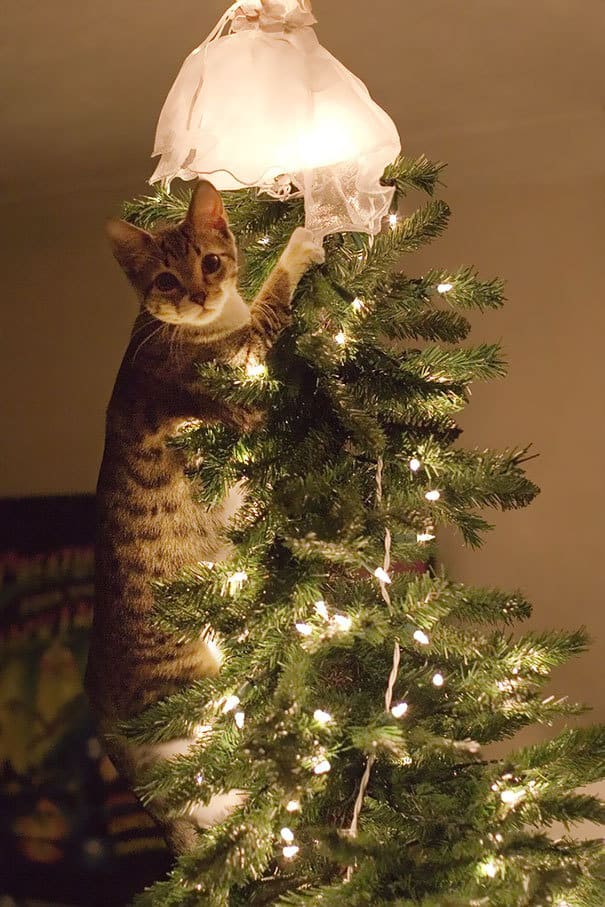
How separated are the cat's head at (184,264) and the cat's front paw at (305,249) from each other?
0.10m

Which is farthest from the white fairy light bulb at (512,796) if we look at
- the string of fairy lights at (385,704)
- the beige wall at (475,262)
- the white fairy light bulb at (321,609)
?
the beige wall at (475,262)

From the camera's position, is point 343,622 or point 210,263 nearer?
point 343,622

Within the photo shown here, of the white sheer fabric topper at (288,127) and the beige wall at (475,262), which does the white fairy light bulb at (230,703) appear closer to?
the white sheer fabric topper at (288,127)

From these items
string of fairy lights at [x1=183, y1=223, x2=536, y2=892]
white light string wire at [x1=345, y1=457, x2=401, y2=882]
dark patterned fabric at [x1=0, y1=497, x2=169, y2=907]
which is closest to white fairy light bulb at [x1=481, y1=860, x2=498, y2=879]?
string of fairy lights at [x1=183, y1=223, x2=536, y2=892]

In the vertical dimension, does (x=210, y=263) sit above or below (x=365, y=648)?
above

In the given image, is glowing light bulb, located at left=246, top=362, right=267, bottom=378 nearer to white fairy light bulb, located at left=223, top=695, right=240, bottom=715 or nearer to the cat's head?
the cat's head

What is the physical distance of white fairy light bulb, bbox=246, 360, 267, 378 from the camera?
0.80 meters

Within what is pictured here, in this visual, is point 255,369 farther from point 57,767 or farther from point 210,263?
point 57,767

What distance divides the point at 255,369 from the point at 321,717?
1.14 feet

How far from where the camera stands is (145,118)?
150 centimetres

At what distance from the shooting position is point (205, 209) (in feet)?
2.92

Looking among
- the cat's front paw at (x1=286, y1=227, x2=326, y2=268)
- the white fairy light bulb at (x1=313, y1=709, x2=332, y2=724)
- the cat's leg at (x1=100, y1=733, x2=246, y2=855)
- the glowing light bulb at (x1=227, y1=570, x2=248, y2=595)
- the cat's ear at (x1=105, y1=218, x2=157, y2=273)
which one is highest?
the cat's front paw at (x1=286, y1=227, x2=326, y2=268)

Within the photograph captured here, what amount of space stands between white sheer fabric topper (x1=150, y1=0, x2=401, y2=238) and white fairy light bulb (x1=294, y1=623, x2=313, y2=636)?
38 cm

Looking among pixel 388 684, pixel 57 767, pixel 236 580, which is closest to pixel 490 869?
pixel 388 684
